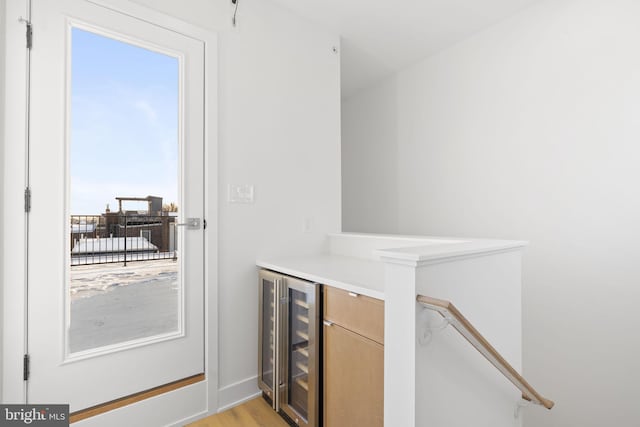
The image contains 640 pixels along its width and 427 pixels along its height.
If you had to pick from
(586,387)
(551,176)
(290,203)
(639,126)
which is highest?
(639,126)

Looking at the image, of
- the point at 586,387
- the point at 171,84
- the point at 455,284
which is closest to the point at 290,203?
the point at 171,84

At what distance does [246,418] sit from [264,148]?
1.86m

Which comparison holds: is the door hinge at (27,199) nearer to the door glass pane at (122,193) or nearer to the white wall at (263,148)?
the door glass pane at (122,193)

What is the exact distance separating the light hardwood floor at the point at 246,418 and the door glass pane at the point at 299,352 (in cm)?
21

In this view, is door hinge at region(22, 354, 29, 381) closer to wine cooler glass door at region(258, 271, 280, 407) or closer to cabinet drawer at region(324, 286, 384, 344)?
wine cooler glass door at region(258, 271, 280, 407)

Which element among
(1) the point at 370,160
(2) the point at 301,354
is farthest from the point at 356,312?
(1) the point at 370,160

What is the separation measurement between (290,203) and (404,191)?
1.59 meters

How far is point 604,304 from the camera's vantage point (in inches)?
81.9

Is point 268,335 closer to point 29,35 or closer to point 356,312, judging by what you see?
point 356,312

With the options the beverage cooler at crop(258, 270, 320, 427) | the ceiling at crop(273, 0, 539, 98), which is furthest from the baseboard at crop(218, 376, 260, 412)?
the ceiling at crop(273, 0, 539, 98)

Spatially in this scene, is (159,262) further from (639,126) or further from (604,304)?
(639,126)

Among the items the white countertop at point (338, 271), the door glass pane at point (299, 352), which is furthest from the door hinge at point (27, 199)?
the door glass pane at point (299, 352)

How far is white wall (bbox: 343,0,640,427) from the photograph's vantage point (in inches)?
79.0

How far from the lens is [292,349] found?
1890mm
